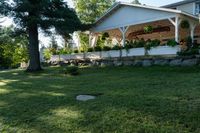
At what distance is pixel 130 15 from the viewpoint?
22203 mm

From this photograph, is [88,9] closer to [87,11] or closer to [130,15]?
[87,11]

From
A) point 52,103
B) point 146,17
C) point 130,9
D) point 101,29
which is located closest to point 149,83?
point 52,103

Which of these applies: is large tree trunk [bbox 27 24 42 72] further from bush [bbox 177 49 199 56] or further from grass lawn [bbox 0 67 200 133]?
grass lawn [bbox 0 67 200 133]

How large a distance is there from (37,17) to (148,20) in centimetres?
737

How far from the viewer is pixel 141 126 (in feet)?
20.3

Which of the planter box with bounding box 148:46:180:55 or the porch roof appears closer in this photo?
the planter box with bounding box 148:46:180:55

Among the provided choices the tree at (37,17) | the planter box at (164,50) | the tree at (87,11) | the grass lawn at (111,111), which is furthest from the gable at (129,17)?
the tree at (87,11)

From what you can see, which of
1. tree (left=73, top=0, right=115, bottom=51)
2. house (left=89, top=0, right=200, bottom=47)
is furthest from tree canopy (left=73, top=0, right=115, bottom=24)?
house (left=89, top=0, right=200, bottom=47)

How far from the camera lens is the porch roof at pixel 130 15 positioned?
1950 centimetres

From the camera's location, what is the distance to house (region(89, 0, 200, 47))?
1942 centimetres

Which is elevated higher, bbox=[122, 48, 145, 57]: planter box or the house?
the house

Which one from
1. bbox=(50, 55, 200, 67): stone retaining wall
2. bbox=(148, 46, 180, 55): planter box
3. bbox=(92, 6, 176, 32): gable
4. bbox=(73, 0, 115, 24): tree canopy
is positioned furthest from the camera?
bbox=(73, 0, 115, 24): tree canopy

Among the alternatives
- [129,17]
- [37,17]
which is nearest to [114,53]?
[129,17]

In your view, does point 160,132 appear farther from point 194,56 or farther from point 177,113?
point 194,56
